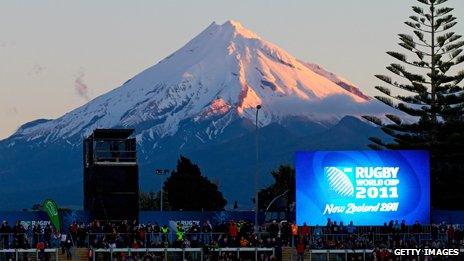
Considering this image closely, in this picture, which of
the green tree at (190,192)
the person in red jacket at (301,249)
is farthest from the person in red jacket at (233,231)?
the green tree at (190,192)

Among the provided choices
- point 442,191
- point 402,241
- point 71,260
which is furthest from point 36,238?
point 442,191

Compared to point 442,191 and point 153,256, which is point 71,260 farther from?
point 442,191

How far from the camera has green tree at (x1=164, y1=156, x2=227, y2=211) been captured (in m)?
137

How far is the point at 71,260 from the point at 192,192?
72.8 meters

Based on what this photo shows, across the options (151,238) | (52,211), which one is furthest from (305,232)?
(52,211)

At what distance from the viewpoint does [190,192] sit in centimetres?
13962

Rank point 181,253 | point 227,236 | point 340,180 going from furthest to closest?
point 340,180 → point 227,236 → point 181,253

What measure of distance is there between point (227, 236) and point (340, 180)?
8999mm

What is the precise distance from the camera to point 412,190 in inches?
3031

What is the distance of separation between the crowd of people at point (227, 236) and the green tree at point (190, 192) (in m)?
62.7

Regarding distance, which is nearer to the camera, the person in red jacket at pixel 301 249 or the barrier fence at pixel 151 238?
the person in red jacket at pixel 301 249

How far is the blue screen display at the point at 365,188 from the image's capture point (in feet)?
250

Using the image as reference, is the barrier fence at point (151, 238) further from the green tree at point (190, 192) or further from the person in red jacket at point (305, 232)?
the green tree at point (190, 192)

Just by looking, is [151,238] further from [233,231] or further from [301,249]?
[301,249]
